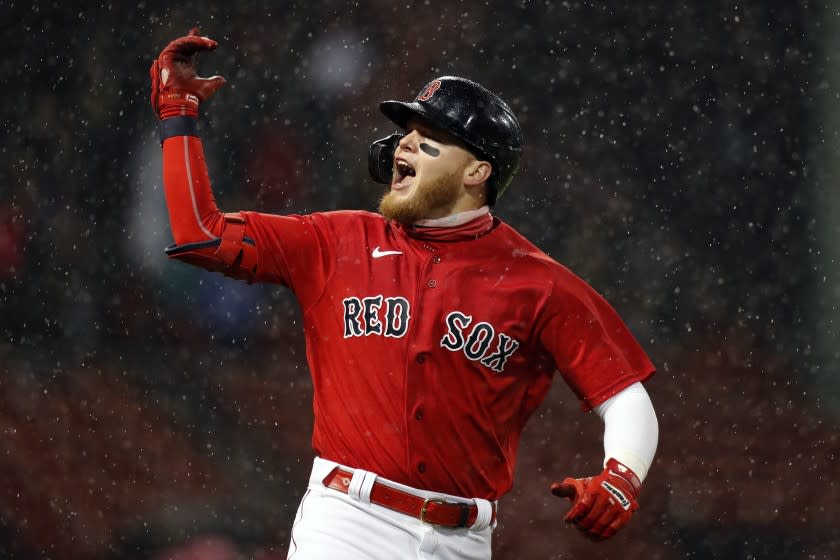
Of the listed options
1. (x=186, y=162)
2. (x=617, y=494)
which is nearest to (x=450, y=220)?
(x=186, y=162)

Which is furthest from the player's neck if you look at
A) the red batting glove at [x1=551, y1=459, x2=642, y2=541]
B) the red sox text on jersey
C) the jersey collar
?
the red batting glove at [x1=551, y1=459, x2=642, y2=541]

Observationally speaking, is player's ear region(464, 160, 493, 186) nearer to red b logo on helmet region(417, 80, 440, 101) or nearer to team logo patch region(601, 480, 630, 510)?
red b logo on helmet region(417, 80, 440, 101)

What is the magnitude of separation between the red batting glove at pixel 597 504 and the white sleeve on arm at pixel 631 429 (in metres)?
0.13

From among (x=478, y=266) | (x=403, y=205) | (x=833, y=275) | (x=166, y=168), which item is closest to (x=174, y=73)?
(x=166, y=168)

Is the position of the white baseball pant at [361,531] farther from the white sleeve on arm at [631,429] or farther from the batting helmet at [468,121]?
the batting helmet at [468,121]

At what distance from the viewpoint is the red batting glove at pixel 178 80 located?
3076 mm

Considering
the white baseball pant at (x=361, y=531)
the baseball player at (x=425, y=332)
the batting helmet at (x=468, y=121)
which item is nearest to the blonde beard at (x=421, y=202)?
the baseball player at (x=425, y=332)

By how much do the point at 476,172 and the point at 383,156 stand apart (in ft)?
0.93

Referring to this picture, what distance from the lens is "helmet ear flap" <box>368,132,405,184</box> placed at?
136 inches

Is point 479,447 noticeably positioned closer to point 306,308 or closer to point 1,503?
point 306,308

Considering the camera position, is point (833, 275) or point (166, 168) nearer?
point (166, 168)

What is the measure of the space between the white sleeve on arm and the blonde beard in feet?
2.40

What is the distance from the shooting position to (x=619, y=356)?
10.8 ft

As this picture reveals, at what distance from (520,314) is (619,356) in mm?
313
